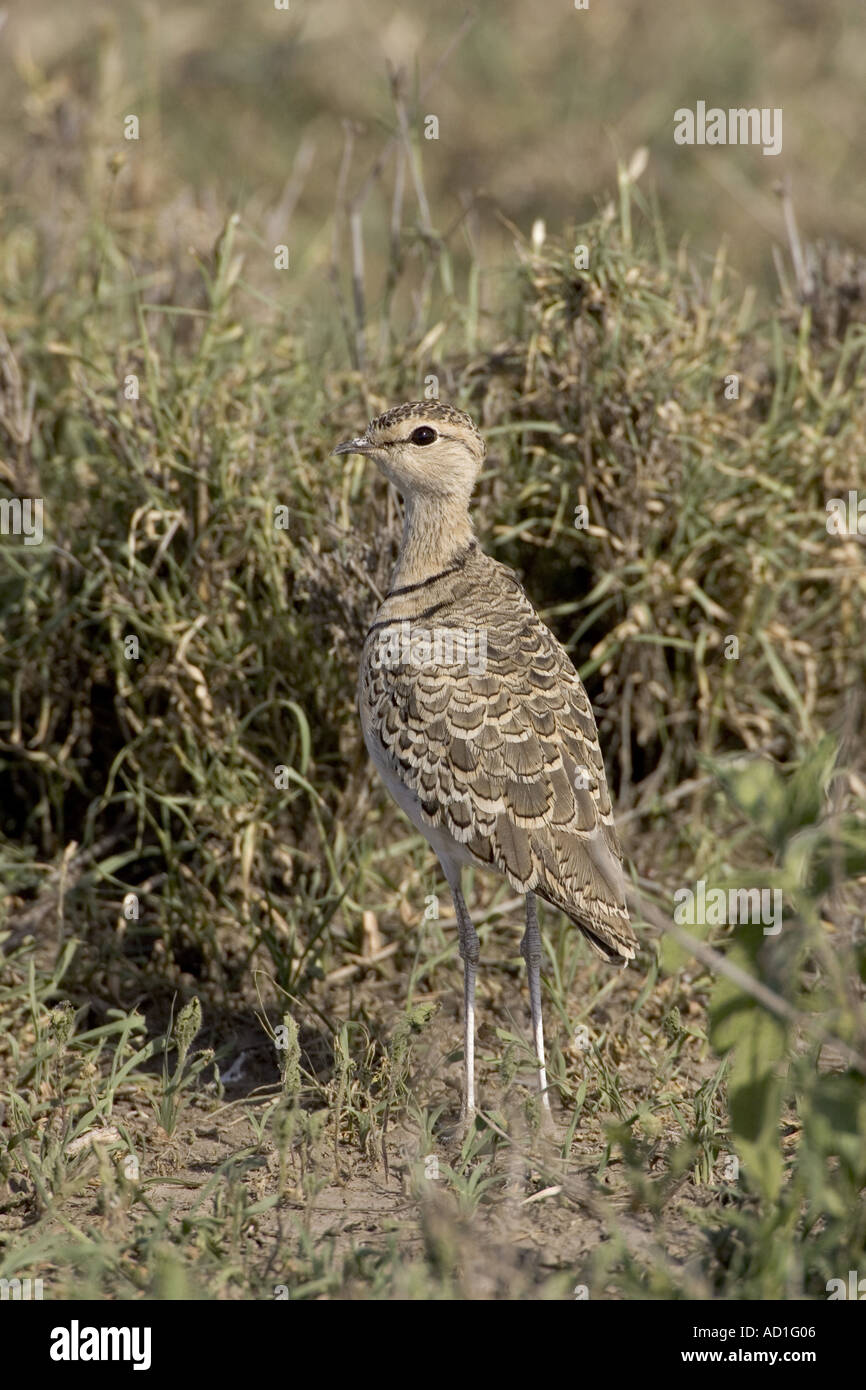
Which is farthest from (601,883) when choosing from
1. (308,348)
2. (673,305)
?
(308,348)

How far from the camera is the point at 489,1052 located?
4012 mm

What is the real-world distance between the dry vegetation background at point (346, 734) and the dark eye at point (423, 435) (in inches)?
16.4

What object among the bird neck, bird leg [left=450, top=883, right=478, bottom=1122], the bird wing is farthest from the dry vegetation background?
the bird wing

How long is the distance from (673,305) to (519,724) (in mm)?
1616

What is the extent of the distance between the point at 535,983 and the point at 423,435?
1438mm

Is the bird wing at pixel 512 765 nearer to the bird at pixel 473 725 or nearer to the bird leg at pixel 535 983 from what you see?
the bird at pixel 473 725

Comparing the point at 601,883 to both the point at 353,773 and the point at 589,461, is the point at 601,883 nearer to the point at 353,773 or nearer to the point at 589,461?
the point at 353,773

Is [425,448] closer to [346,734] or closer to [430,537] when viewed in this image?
[430,537]

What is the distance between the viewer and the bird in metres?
3.55

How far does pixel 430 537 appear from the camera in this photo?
405 cm

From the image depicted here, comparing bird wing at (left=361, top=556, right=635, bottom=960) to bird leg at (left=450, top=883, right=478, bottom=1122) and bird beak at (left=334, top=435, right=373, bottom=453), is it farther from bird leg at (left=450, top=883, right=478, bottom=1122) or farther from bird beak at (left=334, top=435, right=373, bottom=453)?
bird beak at (left=334, top=435, right=373, bottom=453)

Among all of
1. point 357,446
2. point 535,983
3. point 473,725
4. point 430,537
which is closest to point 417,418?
Result: point 357,446

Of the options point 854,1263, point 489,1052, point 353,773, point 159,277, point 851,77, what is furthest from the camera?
point 851,77

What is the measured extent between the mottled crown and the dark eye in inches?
0.5
